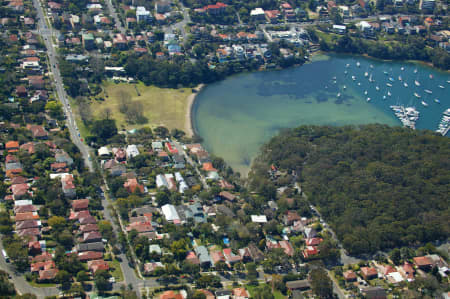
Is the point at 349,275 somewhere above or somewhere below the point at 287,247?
below

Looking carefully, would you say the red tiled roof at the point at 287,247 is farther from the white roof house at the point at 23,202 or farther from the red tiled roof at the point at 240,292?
the white roof house at the point at 23,202

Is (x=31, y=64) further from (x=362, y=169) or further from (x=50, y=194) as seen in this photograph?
(x=362, y=169)

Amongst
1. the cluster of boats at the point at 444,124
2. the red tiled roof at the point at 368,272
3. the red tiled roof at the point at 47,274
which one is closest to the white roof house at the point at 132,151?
the red tiled roof at the point at 47,274

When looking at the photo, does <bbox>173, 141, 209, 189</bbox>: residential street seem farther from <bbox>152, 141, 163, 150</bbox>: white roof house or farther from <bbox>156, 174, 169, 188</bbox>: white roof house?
<bbox>156, 174, 169, 188</bbox>: white roof house

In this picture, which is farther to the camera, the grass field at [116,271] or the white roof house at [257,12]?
the white roof house at [257,12]

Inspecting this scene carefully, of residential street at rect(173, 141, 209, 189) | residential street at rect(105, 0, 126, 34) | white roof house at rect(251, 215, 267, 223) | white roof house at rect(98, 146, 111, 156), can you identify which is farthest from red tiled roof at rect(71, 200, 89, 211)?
residential street at rect(105, 0, 126, 34)

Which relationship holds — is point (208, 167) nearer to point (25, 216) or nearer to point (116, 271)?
point (116, 271)

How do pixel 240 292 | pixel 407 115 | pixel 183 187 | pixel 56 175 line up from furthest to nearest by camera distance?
pixel 407 115, pixel 183 187, pixel 56 175, pixel 240 292

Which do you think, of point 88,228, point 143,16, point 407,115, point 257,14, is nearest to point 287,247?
point 88,228
